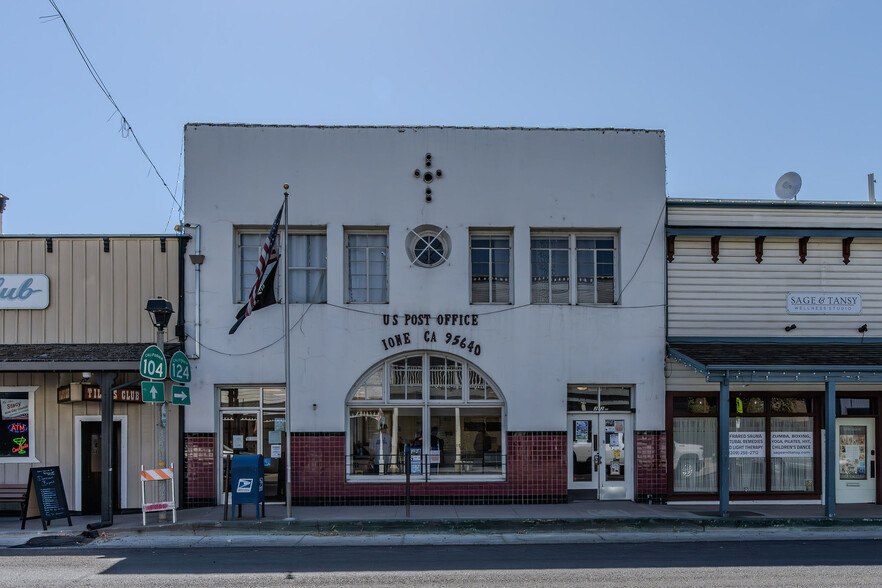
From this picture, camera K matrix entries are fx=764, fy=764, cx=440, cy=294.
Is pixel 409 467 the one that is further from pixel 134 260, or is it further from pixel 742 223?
pixel 742 223

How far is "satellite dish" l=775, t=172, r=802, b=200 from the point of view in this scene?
1717 cm

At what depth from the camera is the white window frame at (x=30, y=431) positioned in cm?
1566

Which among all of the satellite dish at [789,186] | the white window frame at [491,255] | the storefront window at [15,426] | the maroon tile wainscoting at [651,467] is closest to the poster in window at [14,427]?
the storefront window at [15,426]

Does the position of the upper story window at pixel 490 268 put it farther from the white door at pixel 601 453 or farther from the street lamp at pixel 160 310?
the street lamp at pixel 160 310

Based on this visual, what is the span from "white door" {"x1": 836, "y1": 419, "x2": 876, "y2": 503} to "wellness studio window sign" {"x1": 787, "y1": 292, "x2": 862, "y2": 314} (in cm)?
242

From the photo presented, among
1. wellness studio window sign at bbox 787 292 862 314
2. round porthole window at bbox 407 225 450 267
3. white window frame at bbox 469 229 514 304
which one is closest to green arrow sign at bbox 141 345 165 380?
round porthole window at bbox 407 225 450 267

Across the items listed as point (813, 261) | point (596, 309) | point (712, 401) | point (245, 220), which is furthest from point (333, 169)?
point (813, 261)

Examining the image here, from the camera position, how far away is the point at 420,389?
16.3 meters

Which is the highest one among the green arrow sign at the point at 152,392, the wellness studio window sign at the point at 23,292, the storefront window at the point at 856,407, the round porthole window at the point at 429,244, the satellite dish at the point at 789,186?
the satellite dish at the point at 789,186

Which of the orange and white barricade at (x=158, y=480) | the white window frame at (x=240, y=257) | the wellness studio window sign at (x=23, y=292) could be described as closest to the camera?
the orange and white barricade at (x=158, y=480)

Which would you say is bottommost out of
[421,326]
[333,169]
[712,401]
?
[712,401]

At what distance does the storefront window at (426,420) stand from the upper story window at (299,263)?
2.23 m

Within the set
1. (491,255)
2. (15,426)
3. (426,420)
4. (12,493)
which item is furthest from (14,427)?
A: (491,255)

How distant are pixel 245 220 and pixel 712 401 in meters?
10.7
